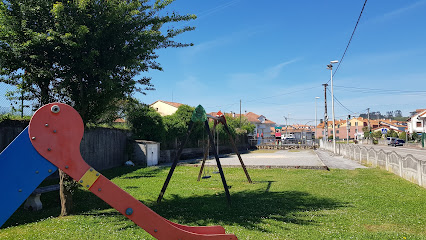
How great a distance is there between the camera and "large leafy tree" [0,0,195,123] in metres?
6.14

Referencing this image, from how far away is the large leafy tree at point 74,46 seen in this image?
6.14 meters

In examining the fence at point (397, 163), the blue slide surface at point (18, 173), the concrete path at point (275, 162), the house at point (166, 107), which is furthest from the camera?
the house at point (166, 107)

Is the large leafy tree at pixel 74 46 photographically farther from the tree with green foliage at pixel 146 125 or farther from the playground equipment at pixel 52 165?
the tree with green foliage at pixel 146 125

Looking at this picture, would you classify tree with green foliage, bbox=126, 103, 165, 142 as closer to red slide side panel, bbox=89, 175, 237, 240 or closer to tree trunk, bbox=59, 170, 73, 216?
tree trunk, bbox=59, 170, 73, 216

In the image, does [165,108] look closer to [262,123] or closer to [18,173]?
[18,173]

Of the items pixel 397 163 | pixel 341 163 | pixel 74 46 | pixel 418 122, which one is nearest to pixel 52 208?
pixel 74 46

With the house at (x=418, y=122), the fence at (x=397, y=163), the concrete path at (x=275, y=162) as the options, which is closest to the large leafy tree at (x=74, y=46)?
the fence at (x=397, y=163)

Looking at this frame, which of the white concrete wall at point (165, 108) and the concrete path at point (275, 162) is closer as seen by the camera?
the concrete path at point (275, 162)

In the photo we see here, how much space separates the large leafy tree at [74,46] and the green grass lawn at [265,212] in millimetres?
2597

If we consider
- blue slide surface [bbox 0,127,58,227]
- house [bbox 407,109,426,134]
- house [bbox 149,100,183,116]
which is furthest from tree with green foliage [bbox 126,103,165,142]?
house [bbox 407,109,426,134]

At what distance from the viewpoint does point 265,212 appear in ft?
22.7

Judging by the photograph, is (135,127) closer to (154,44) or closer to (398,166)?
(154,44)

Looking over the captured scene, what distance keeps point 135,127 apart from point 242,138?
24851 millimetres

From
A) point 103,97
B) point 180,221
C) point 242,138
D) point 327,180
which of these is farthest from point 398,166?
point 242,138
